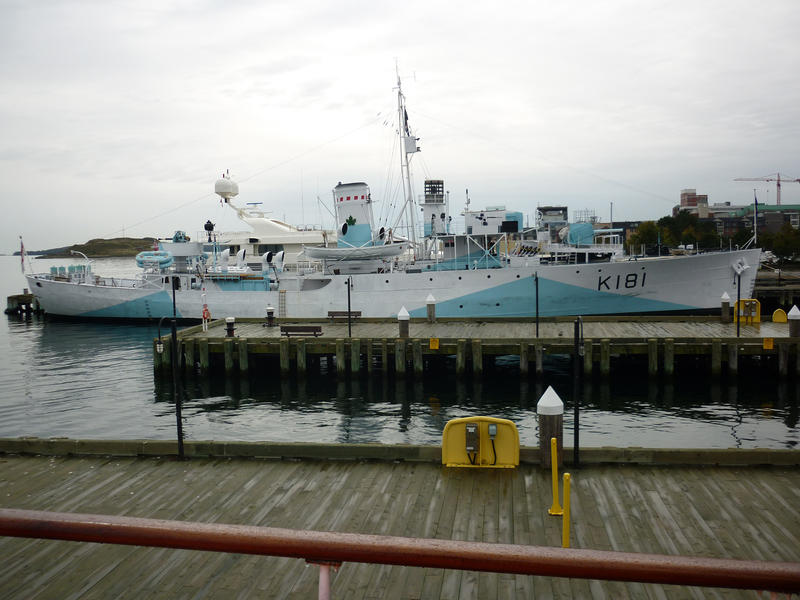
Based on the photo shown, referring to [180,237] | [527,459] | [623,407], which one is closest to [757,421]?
[623,407]

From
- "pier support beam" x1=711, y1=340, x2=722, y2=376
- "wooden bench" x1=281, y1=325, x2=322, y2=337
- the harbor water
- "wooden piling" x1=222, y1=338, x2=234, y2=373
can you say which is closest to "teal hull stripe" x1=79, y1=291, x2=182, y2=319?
the harbor water

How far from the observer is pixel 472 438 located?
8.81m

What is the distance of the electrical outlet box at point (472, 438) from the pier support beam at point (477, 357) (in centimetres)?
1334

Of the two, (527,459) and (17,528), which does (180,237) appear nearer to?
(527,459)

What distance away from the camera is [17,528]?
210cm

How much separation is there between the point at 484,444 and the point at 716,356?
1549 centimetres

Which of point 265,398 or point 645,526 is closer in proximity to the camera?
point 645,526

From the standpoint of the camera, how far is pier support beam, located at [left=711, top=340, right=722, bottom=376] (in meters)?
21.0

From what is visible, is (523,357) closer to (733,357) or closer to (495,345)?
(495,345)

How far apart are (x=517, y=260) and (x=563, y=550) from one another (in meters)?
31.4

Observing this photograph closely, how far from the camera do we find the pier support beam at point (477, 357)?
22062 mm

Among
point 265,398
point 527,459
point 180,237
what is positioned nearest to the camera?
point 527,459

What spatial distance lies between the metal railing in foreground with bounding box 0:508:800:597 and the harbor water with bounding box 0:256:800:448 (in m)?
14.5

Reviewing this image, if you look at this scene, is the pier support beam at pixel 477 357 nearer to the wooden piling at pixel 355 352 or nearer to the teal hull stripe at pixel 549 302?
the wooden piling at pixel 355 352
